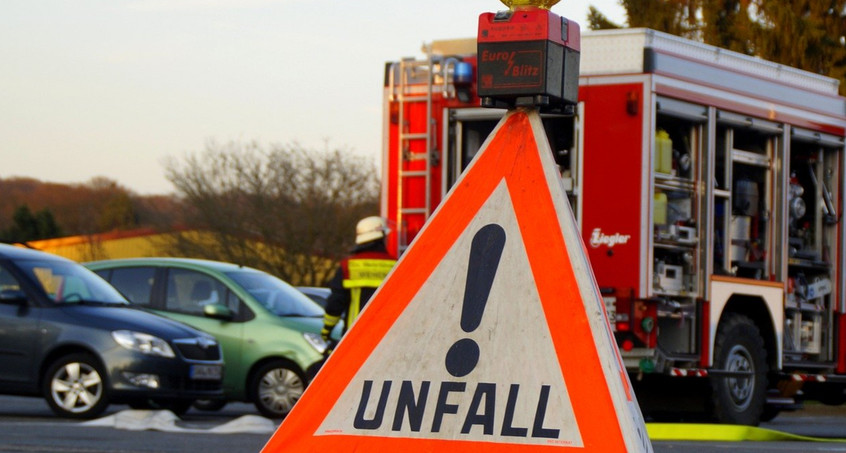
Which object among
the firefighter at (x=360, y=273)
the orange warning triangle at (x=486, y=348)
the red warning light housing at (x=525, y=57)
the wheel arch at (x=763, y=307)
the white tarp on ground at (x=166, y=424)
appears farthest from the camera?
the wheel arch at (x=763, y=307)

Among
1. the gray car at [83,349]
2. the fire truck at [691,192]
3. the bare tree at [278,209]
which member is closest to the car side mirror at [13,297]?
the gray car at [83,349]

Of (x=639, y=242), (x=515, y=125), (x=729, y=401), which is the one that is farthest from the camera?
(x=729, y=401)

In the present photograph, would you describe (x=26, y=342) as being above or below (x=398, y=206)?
below

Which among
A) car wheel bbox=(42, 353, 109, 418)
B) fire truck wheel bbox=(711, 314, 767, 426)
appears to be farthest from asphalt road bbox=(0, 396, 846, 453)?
fire truck wheel bbox=(711, 314, 767, 426)

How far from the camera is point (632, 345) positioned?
41.1 feet

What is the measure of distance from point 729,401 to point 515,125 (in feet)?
28.8

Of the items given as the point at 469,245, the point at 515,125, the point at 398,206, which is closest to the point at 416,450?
the point at 469,245

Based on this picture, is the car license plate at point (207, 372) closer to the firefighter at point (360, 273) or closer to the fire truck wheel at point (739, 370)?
the firefighter at point (360, 273)

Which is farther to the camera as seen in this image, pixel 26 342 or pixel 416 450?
pixel 26 342

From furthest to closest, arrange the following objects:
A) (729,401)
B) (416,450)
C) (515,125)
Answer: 1. (729,401)
2. (515,125)
3. (416,450)

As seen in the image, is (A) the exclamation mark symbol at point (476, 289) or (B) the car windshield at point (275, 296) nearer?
(A) the exclamation mark symbol at point (476, 289)

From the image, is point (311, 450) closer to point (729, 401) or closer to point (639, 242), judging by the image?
point (639, 242)

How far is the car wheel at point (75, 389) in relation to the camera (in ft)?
42.5

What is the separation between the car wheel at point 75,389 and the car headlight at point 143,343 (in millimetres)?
304
